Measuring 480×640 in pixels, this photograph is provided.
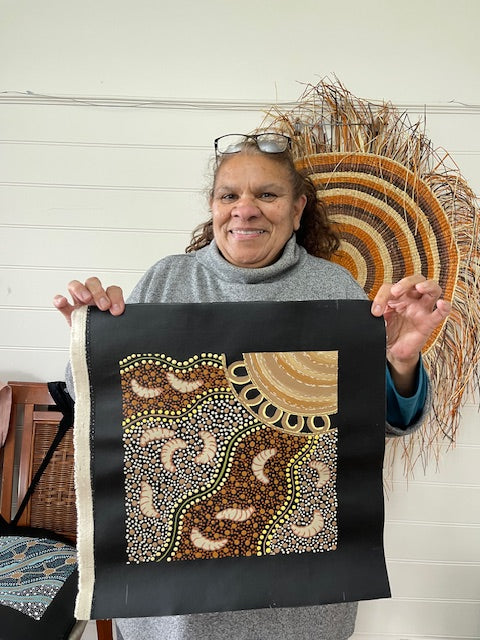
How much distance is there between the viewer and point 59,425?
1.58 m

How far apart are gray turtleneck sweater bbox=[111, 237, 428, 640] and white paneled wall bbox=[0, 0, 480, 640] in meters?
0.55

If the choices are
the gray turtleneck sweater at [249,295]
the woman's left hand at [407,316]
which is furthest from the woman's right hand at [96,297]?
the woman's left hand at [407,316]

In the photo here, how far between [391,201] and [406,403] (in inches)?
30.8

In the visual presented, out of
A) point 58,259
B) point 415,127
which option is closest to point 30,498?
point 58,259

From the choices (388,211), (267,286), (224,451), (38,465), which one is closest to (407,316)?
(267,286)

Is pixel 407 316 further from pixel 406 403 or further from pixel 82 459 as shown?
pixel 82 459

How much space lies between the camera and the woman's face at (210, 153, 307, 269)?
3.61ft

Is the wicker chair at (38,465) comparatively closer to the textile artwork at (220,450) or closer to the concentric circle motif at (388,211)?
the textile artwork at (220,450)

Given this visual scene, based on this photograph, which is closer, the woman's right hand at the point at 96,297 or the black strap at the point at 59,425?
the woman's right hand at the point at 96,297

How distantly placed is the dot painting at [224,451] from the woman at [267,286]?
15 centimetres

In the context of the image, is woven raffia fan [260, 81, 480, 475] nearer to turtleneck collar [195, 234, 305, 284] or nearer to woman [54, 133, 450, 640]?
woman [54, 133, 450, 640]

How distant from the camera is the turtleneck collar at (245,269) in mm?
1100

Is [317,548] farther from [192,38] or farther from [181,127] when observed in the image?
[192,38]

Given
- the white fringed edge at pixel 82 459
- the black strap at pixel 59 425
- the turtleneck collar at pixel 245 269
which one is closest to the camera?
the white fringed edge at pixel 82 459
